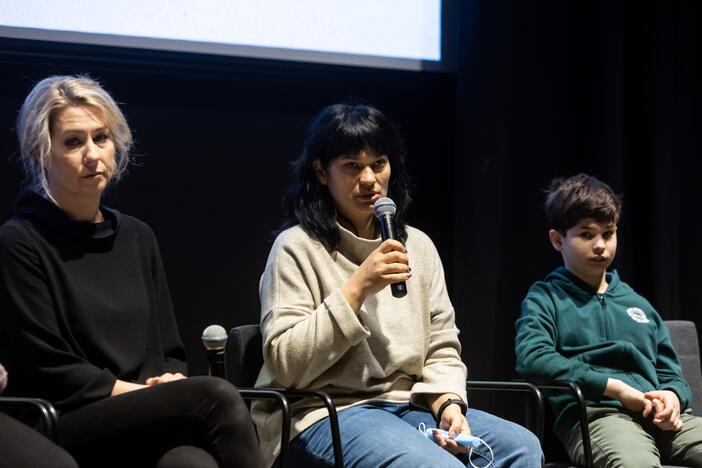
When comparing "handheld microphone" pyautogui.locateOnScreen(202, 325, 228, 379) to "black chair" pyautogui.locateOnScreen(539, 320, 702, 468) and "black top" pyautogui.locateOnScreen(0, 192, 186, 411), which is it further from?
"black chair" pyautogui.locateOnScreen(539, 320, 702, 468)

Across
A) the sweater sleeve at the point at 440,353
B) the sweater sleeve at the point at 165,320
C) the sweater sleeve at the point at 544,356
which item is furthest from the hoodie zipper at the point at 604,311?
the sweater sleeve at the point at 165,320

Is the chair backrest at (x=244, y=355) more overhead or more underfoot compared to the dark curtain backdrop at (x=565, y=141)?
more underfoot

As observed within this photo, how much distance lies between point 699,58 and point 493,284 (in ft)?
4.13

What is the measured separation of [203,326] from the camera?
11.1ft

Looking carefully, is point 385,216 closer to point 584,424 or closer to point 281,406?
point 281,406

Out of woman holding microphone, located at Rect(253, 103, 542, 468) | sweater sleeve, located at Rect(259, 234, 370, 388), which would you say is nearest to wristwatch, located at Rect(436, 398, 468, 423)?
woman holding microphone, located at Rect(253, 103, 542, 468)

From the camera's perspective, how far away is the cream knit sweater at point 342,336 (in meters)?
2.38

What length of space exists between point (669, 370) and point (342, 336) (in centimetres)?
115

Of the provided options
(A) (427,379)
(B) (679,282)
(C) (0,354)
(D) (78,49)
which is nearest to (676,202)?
(B) (679,282)

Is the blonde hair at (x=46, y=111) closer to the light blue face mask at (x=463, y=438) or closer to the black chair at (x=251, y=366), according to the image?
the black chair at (x=251, y=366)

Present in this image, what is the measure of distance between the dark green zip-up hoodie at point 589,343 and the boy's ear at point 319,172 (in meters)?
0.78

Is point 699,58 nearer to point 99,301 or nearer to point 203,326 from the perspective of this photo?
point 203,326

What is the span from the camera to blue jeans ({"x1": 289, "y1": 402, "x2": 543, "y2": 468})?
218cm

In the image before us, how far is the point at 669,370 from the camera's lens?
292 cm
